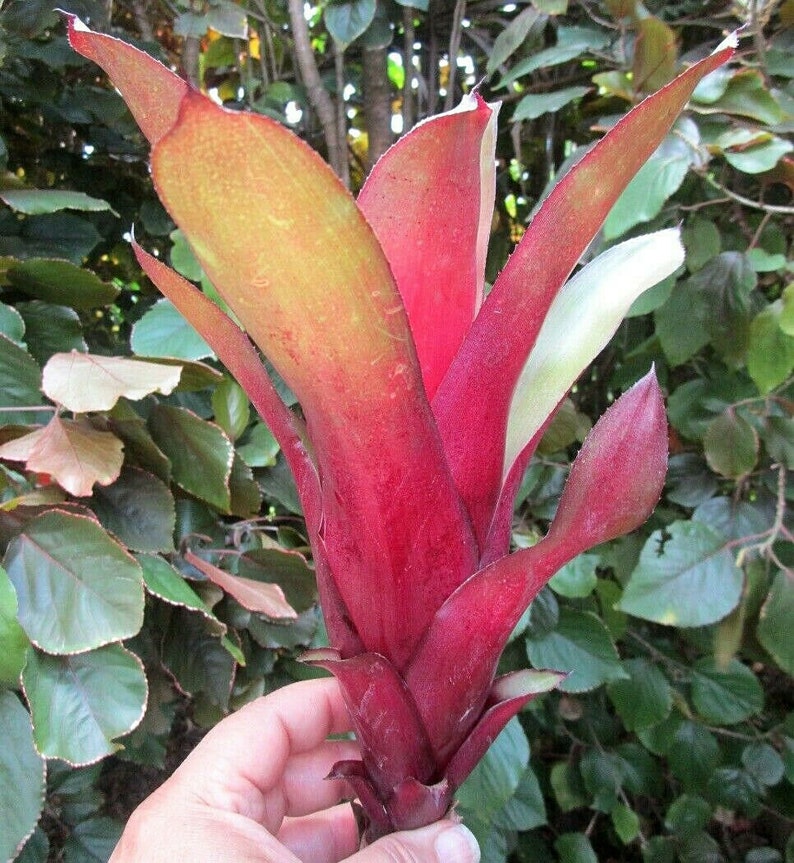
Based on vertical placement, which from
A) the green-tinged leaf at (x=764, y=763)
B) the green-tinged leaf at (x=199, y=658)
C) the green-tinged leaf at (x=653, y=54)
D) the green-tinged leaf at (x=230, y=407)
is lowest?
the green-tinged leaf at (x=764, y=763)

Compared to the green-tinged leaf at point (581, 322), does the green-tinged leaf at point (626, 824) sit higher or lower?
lower

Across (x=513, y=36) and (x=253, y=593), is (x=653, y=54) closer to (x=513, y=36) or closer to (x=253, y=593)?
(x=513, y=36)

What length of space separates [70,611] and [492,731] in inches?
12.7

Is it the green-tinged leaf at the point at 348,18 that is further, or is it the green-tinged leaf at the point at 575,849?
the green-tinged leaf at the point at 575,849

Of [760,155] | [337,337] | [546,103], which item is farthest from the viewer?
[546,103]

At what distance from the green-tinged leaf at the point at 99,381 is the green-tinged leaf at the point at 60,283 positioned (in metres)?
0.19

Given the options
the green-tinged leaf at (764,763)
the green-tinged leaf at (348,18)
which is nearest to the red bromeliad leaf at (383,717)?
the green-tinged leaf at (348,18)

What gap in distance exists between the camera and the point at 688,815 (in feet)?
3.39

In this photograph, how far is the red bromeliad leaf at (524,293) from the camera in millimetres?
251

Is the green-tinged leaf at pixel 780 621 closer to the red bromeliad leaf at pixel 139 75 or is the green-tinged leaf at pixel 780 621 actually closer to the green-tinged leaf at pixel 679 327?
the green-tinged leaf at pixel 679 327

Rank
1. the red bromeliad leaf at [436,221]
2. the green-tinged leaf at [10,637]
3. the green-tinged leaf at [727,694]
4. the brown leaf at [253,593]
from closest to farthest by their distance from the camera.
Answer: the red bromeliad leaf at [436,221] → the green-tinged leaf at [10,637] → the brown leaf at [253,593] → the green-tinged leaf at [727,694]

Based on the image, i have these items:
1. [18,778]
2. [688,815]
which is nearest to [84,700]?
[18,778]

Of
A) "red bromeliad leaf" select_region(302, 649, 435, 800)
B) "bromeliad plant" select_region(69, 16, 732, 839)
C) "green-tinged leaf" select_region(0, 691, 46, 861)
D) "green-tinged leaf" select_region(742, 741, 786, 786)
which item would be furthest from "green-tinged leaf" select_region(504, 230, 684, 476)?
"green-tinged leaf" select_region(742, 741, 786, 786)

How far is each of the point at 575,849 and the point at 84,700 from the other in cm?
80
